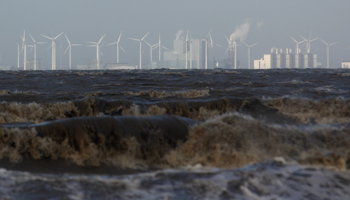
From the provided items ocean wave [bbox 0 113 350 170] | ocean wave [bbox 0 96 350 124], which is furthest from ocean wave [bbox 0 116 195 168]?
ocean wave [bbox 0 96 350 124]

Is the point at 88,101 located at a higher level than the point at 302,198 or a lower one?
higher

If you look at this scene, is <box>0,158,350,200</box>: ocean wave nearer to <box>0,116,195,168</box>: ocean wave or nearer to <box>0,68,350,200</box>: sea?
<box>0,68,350,200</box>: sea

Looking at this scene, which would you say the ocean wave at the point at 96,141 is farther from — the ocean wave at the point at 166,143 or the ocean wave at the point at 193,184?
the ocean wave at the point at 193,184

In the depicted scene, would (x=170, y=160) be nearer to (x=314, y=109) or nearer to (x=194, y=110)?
(x=194, y=110)

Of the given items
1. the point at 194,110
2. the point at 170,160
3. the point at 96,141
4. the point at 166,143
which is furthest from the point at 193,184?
the point at 194,110

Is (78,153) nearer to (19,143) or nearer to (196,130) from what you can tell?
(19,143)

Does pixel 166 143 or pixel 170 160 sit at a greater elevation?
pixel 166 143

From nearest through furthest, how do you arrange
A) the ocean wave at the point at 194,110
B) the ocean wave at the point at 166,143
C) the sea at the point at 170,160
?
the sea at the point at 170,160
the ocean wave at the point at 166,143
the ocean wave at the point at 194,110

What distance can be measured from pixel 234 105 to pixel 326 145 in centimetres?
643

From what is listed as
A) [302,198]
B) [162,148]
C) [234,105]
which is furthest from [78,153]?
[234,105]

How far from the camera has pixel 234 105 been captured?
15.6 metres

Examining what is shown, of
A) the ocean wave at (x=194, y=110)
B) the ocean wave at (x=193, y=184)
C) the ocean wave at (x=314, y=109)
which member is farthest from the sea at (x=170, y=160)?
the ocean wave at (x=194, y=110)

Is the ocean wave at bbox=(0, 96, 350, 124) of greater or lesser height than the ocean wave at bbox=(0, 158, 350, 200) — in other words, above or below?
above

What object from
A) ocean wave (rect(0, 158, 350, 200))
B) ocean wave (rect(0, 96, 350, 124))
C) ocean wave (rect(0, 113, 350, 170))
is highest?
ocean wave (rect(0, 96, 350, 124))
